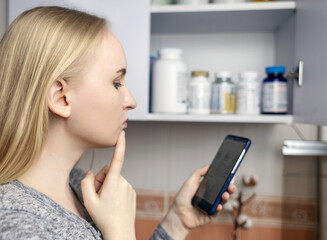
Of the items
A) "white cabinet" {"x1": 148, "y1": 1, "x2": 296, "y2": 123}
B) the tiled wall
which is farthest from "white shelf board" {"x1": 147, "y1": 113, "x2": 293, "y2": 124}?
the tiled wall

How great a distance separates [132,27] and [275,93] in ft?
1.35

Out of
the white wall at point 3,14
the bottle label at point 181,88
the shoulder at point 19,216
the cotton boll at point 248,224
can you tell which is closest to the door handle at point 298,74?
the bottle label at point 181,88

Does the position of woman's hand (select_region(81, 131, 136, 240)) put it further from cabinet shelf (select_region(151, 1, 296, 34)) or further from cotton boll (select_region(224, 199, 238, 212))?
cotton boll (select_region(224, 199, 238, 212))

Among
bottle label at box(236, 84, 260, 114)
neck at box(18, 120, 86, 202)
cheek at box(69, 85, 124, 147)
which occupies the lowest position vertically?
neck at box(18, 120, 86, 202)

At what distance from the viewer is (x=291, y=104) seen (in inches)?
40.9

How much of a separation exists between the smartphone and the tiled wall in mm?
377

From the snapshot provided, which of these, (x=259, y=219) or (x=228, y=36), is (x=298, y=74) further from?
(x=259, y=219)

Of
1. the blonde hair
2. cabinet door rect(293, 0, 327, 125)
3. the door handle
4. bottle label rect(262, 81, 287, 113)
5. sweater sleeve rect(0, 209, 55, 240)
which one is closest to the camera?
sweater sleeve rect(0, 209, 55, 240)

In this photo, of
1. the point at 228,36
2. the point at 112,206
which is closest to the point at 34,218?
the point at 112,206

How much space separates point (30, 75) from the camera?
61 cm

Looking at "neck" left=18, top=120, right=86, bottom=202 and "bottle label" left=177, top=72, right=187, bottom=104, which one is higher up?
Result: "bottle label" left=177, top=72, right=187, bottom=104

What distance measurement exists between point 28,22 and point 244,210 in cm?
90

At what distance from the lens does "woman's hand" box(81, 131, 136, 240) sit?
0.61 metres

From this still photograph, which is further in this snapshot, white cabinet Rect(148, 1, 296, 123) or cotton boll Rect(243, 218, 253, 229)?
cotton boll Rect(243, 218, 253, 229)
